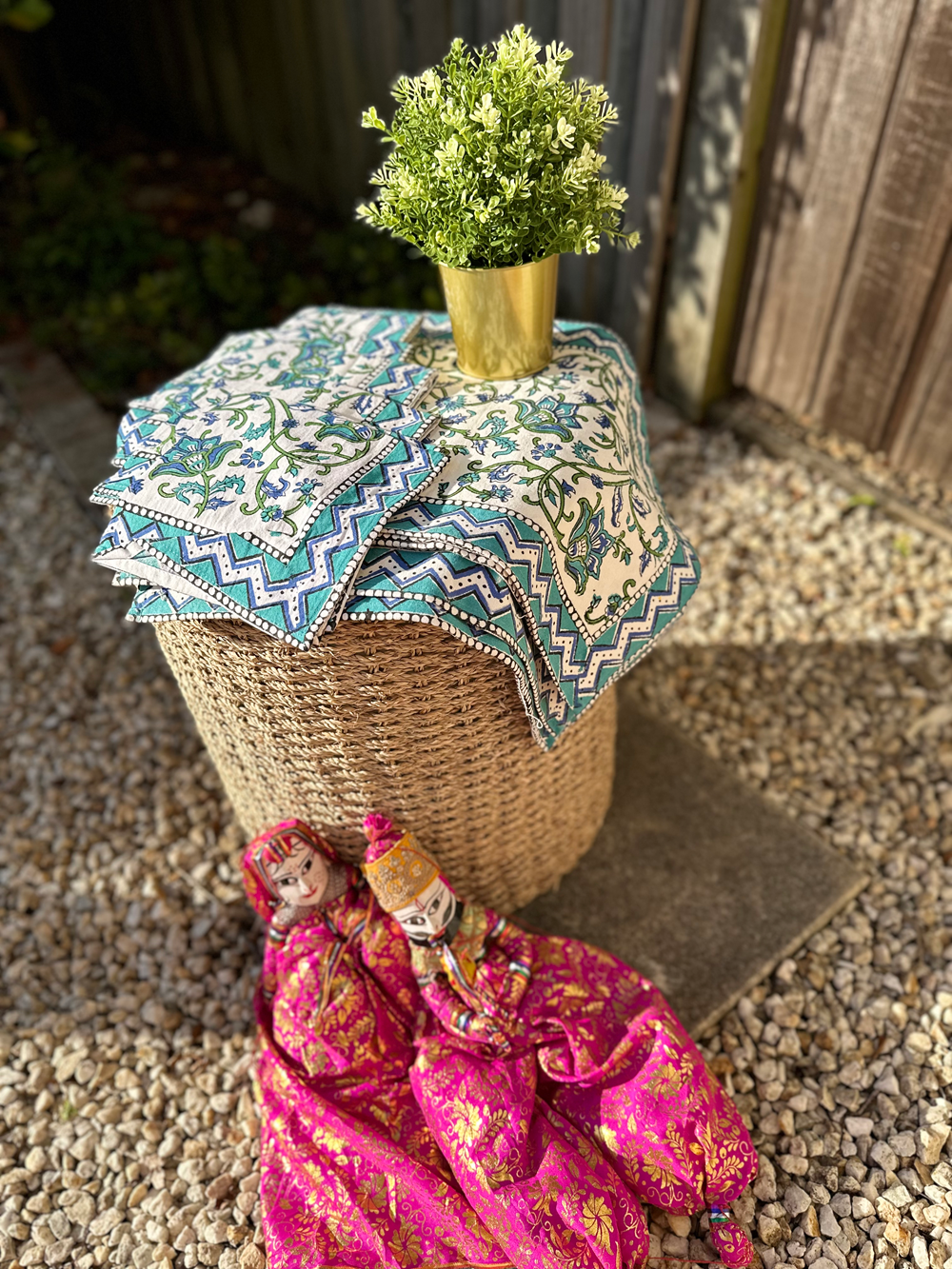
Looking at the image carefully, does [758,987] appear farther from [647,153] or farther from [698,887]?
[647,153]

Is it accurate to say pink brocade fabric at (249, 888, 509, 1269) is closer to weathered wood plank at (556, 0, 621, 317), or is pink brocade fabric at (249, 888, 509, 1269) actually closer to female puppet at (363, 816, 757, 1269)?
female puppet at (363, 816, 757, 1269)

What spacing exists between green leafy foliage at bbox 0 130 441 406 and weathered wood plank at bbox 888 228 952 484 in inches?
63.2

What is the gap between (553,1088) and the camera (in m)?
1.67

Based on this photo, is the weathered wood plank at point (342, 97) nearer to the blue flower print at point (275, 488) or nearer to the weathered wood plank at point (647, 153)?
the weathered wood plank at point (647, 153)

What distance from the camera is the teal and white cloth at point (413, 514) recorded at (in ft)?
4.48

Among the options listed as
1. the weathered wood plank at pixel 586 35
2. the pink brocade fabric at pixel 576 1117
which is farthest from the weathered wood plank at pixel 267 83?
the pink brocade fabric at pixel 576 1117

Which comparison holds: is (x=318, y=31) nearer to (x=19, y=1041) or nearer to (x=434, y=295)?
(x=434, y=295)

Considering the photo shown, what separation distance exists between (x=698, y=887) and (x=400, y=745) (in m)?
0.84

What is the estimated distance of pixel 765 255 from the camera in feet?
9.58

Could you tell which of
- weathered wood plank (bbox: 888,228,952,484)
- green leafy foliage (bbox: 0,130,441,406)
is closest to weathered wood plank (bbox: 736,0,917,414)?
weathered wood plank (bbox: 888,228,952,484)

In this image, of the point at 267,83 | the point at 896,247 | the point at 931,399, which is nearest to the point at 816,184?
the point at 896,247

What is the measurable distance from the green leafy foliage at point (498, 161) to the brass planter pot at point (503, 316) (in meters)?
0.03

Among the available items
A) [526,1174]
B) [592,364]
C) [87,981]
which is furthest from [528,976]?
[592,364]

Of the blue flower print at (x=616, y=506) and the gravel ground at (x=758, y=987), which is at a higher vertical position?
the blue flower print at (x=616, y=506)
